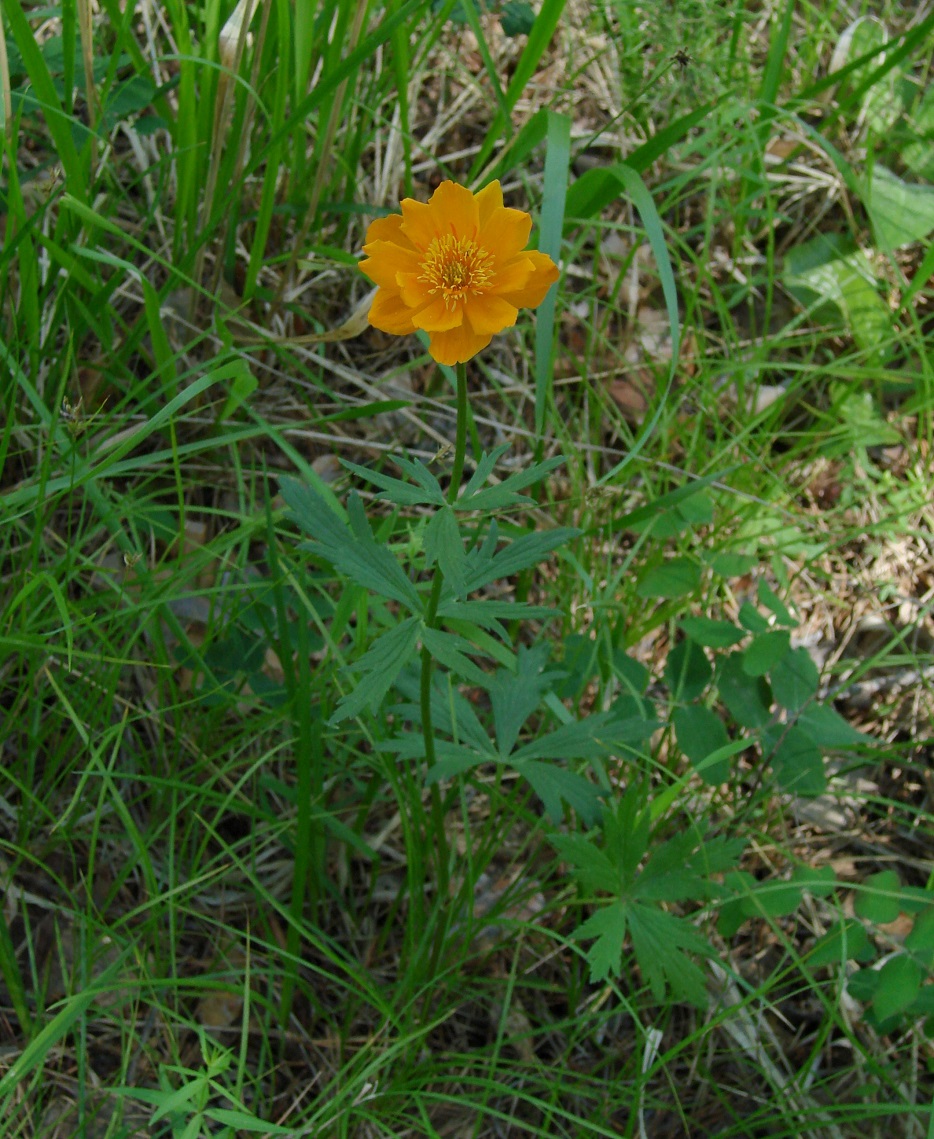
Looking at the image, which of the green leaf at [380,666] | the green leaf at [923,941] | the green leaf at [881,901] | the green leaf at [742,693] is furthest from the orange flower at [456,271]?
the green leaf at [923,941]

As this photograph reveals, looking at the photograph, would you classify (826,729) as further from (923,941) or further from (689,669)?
(923,941)

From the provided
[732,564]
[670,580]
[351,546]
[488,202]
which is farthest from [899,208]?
[351,546]

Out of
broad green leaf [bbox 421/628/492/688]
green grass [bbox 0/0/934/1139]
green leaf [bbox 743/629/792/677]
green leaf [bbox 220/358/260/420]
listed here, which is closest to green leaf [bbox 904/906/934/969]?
green grass [bbox 0/0/934/1139]

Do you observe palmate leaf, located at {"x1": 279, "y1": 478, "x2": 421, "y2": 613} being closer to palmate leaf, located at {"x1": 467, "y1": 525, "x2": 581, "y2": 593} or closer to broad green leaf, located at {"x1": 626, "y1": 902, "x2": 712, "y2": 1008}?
palmate leaf, located at {"x1": 467, "y1": 525, "x2": 581, "y2": 593}

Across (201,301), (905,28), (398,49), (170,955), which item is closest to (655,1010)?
(170,955)

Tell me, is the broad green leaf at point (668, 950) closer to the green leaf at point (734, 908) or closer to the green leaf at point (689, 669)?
the green leaf at point (734, 908)

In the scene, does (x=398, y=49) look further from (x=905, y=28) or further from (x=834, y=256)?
(x=905, y=28)
